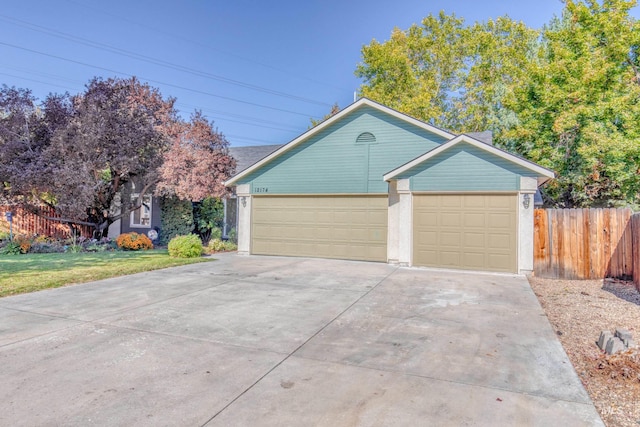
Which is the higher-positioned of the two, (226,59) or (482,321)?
(226,59)

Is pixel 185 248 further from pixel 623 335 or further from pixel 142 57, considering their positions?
pixel 142 57

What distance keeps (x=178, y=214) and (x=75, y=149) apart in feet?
14.8

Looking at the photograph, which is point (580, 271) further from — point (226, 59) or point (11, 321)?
point (226, 59)

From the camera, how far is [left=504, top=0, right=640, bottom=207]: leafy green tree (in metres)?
14.3

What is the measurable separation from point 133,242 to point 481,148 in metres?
12.6

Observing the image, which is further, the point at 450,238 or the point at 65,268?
the point at 450,238

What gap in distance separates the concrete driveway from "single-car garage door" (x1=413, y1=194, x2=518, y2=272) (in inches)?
115

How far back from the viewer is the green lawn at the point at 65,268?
7.20 meters

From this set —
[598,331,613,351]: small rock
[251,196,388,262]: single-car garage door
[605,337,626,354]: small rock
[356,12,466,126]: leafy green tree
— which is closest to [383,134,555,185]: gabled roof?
[251,196,388,262]: single-car garage door

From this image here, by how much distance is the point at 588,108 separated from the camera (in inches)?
575

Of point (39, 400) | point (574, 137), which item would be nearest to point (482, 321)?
point (39, 400)

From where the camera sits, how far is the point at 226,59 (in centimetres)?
2839

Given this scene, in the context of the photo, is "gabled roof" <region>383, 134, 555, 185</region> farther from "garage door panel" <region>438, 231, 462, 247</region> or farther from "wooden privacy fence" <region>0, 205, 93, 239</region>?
"wooden privacy fence" <region>0, 205, 93, 239</region>

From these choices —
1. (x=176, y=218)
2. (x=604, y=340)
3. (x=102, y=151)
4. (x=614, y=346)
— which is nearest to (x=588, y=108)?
(x=604, y=340)
